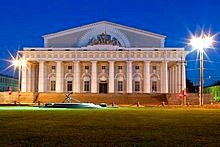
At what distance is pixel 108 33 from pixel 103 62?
574 centimetres

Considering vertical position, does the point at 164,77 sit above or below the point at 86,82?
above

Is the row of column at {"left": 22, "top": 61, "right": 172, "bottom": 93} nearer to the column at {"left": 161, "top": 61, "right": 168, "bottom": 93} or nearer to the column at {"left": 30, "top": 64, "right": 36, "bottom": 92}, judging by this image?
the column at {"left": 161, "top": 61, "right": 168, "bottom": 93}

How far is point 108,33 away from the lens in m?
74.2

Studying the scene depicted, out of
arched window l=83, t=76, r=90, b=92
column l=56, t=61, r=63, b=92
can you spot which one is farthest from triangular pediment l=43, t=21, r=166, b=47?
arched window l=83, t=76, r=90, b=92

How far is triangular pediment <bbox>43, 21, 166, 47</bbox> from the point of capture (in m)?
74.2

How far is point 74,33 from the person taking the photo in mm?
75000

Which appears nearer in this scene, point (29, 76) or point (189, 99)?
point (189, 99)

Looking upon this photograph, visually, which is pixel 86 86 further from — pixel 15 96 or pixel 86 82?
pixel 15 96

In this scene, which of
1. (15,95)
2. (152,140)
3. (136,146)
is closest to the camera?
(136,146)

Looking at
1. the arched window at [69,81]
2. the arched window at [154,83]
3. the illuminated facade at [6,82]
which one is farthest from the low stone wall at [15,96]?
the illuminated facade at [6,82]

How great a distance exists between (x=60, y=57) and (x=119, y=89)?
12.6m

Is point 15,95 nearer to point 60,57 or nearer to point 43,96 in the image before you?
point 43,96

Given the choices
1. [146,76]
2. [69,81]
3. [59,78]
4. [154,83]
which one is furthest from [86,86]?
[154,83]

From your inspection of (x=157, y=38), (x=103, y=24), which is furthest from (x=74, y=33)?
(x=157, y=38)
